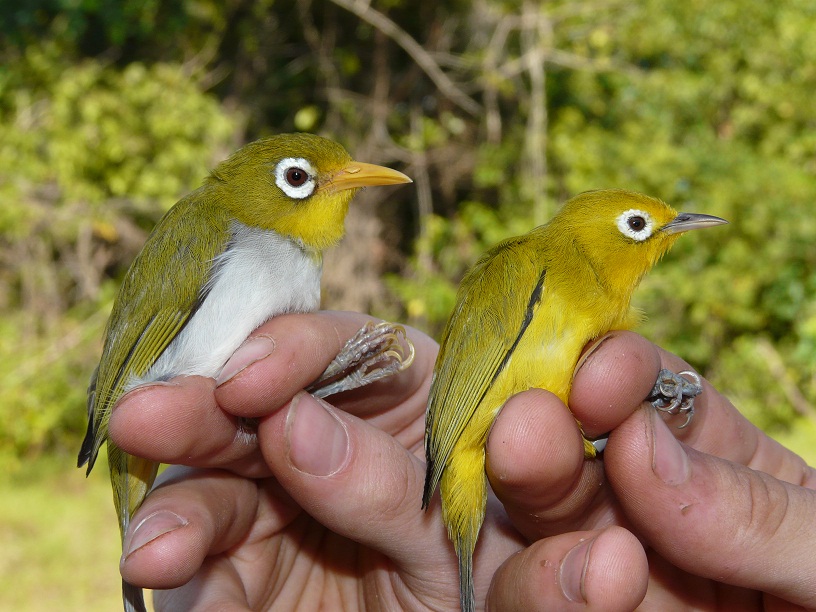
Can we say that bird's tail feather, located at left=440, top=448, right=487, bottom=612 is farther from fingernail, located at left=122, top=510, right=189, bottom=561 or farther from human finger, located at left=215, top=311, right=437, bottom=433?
fingernail, located at left=122, top=510, right=189, bottom=561

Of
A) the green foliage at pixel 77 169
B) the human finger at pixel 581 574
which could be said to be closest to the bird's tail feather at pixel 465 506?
the human finger at pixel 581 574

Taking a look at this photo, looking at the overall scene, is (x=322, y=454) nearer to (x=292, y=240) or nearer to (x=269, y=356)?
(x=269, y=356)

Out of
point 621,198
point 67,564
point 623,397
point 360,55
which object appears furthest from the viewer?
point 360,55

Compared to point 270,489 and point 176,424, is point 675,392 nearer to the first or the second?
point 270,489

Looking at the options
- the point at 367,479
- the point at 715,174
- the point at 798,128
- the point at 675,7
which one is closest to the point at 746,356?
the point at 715,174

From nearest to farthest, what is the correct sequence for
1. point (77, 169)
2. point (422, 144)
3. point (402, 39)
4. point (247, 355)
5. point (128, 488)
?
point (247, 355) < point (128, 488) < point (402, 39) < point (77, 169) < point (422, 144)

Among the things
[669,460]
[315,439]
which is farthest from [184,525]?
[669,460]
